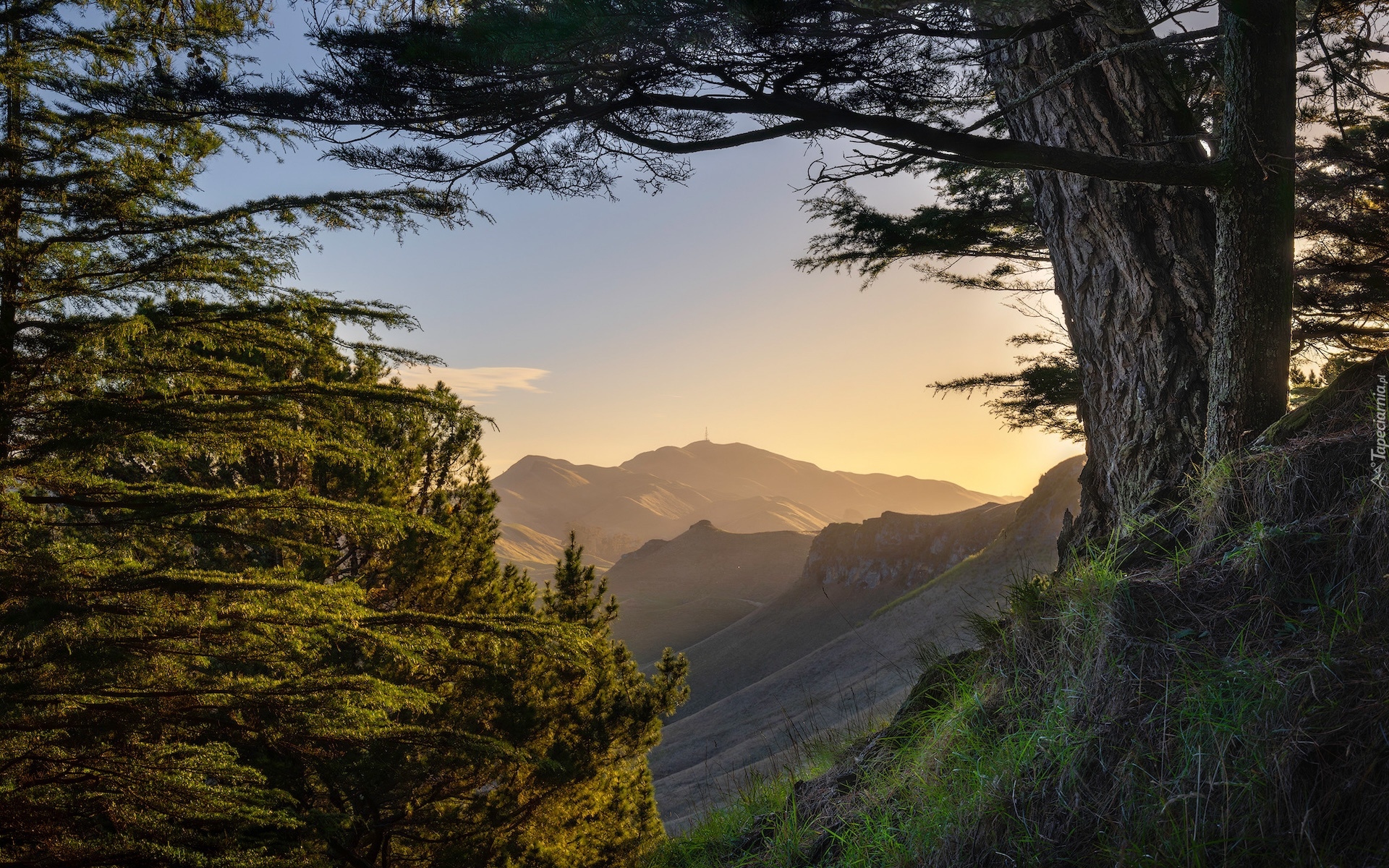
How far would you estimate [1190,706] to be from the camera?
92.7 inches

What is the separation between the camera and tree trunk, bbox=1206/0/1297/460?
12.1 feet

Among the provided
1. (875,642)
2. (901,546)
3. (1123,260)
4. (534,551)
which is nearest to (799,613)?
(901,546)

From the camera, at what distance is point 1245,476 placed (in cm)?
310

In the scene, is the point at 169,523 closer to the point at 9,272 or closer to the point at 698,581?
the point at 9,272

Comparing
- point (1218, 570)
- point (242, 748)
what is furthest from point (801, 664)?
point (1218, 570)

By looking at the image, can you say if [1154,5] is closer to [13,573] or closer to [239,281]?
[239,281]

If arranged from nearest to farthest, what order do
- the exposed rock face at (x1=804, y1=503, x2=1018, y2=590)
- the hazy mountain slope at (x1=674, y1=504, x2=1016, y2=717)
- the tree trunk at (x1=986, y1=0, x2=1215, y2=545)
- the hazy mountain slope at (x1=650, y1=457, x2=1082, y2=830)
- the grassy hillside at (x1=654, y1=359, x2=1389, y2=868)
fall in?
1. the grassy hillside at (x1=654, y1=359, x2=1389, y2=868)
2. the tree trunk at (x1=986, y1=0, x2=1215, y2=545)
3. the hazy mountain slope at (x1=650, y1=457, x2=1082, y2=830)
4. the hazy mountain slope at (x1=674, y1=504, x2=1016, y2=717)
5. the exposed rock face at (x1=804, y1=503, x2=1018, y2=590)

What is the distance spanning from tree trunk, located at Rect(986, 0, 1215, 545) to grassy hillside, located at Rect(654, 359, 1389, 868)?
1.03 m

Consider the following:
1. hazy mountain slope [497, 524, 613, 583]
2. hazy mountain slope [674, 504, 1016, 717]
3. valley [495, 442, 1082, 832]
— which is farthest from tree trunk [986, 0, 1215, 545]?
hazy mountain slope [497, 524, 613, 583]

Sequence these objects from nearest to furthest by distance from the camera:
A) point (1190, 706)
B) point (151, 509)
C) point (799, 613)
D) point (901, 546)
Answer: point (1190, 706)
point (151, 509)
point (901, 546)
point (799, 613)

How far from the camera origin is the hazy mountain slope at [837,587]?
52.6 metres

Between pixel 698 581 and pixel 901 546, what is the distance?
1373 inches

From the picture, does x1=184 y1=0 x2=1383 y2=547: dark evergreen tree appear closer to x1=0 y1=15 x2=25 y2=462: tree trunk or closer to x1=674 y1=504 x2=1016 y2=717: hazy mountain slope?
x1=0 y1=15 x2=25 y2=462: tree trunk

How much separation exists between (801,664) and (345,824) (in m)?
37.8
